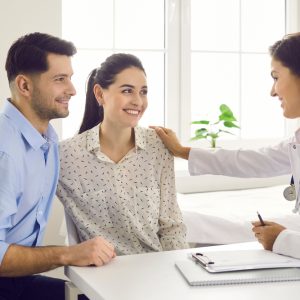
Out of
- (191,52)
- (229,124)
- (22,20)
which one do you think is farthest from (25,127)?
(191,52)

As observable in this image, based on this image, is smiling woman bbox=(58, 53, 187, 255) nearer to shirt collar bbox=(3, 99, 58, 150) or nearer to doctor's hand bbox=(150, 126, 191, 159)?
doctor's hand bbox=(150, 126, 191, 159)

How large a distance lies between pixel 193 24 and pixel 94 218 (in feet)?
6.45

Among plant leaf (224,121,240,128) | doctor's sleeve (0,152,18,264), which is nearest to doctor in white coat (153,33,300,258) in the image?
doctor's sleeve (0,152,18,264)

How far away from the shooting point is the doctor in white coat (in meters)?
1.62

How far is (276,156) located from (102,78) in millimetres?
722

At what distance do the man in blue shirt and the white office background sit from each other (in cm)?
136

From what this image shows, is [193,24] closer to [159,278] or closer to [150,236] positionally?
[150,236]

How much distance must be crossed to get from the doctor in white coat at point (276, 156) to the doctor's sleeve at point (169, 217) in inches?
3.6

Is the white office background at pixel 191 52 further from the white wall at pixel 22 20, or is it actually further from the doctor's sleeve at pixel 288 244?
the doctor's sleeve at pixel 288 244

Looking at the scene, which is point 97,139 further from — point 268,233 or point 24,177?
point 268,233

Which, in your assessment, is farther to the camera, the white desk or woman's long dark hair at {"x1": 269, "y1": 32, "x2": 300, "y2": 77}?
woman's long dark hair at {"x1": 269, "y1": 32, "x2": 300, "y2": 77}

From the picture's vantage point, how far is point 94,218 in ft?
6.29

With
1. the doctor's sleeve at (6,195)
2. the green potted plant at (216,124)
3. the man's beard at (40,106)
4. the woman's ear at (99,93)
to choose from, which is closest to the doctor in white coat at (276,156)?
the woman's ear at (99,93)

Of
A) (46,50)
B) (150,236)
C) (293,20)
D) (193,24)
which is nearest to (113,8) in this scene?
(193,24)
